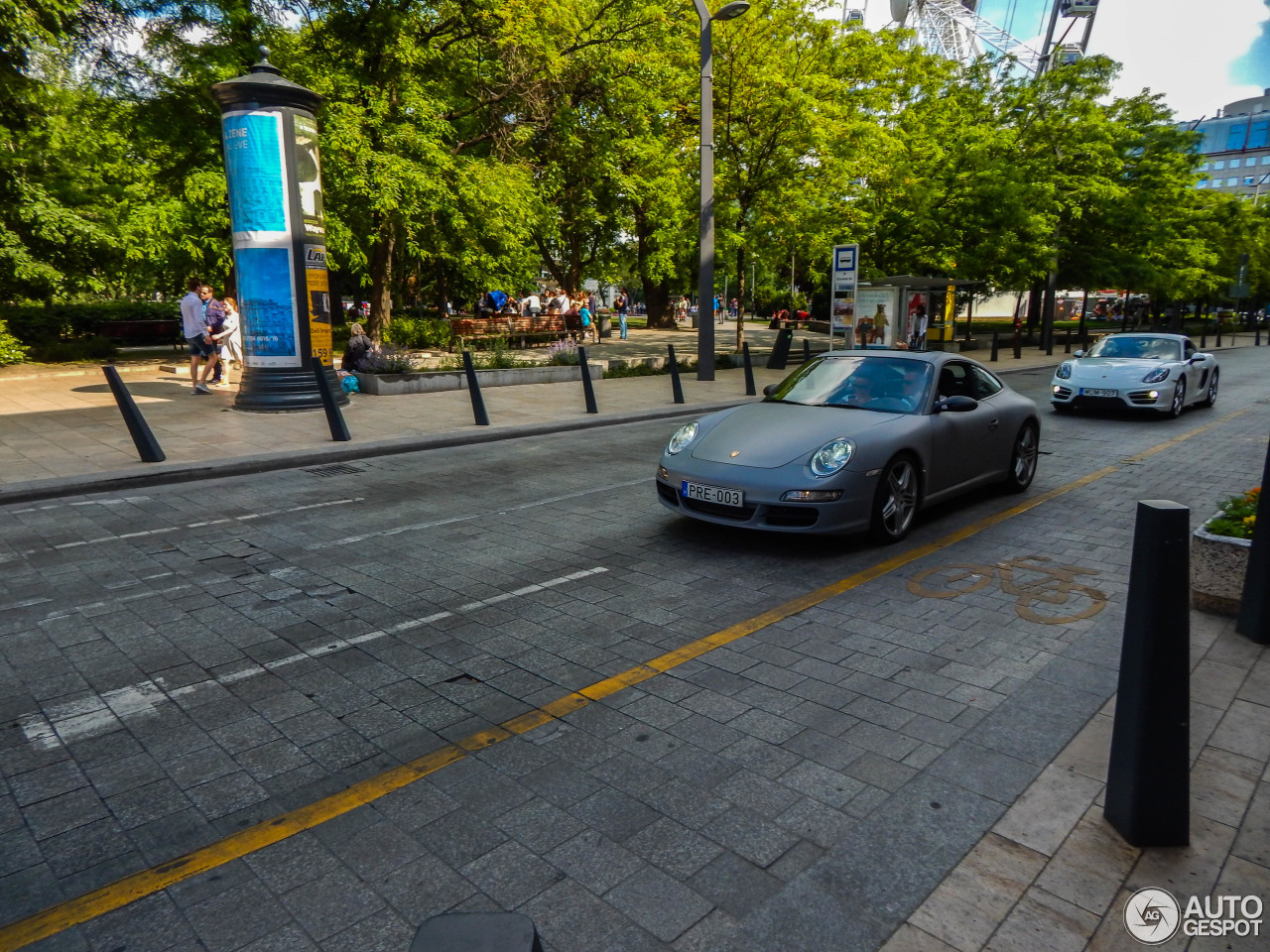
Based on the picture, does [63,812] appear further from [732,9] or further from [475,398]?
[732,9]

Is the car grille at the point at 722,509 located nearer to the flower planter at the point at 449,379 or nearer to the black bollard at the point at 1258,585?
the black bollard at the point at 1258,585

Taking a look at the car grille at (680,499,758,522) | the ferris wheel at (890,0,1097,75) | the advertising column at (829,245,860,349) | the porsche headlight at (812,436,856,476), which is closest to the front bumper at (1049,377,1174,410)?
the advertising column at (829,245,860,349)

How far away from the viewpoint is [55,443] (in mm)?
10727

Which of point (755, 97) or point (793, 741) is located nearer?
point (793, 741)

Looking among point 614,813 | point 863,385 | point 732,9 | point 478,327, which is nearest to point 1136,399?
point 863,385

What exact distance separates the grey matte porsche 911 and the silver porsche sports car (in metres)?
6.91

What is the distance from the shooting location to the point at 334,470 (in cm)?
984

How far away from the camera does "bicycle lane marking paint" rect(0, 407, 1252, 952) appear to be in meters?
2.61

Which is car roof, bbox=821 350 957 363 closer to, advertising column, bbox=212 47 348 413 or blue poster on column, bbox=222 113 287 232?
advertising column, bbox=212 47 348 413

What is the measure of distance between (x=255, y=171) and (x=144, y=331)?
1608cm

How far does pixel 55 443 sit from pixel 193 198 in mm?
9110

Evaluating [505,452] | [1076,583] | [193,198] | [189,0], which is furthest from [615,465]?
[189,0]

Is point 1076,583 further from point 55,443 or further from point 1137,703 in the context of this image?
point 55,443

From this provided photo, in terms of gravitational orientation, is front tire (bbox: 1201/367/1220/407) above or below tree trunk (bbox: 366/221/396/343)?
below
